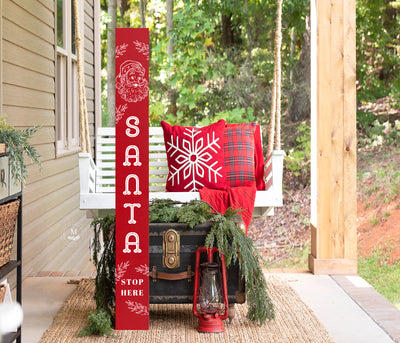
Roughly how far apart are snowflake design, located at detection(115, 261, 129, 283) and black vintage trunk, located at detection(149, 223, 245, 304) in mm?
141

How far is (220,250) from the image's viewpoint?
3.06 m

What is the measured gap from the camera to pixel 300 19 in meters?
9.13

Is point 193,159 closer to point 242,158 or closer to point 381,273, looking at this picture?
point 242,158

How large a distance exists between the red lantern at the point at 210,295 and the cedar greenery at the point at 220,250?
0.25ft

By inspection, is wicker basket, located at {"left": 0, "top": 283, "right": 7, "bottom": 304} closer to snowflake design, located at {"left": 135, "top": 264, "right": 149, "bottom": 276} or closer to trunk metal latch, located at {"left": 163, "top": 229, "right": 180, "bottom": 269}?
snowflake design, located at {"left": 135, "top": 264, "right": 149, "bottom": 276}

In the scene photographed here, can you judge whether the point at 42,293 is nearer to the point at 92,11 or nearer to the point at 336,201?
the point at 336,201

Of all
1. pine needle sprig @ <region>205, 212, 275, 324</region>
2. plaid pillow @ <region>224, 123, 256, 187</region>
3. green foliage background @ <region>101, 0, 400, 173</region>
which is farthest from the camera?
green foliage background @ <region>101, 0, 400, 173</region>

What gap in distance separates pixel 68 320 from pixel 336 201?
1.80 metres

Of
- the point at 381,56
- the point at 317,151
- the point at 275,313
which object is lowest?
the point at 275,313

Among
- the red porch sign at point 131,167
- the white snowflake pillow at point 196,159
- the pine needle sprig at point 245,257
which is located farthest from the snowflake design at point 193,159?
the red porch sign at point 131,167

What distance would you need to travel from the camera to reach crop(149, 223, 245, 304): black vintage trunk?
3131 mm

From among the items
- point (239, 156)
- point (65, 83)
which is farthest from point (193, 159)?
point (65, 83)

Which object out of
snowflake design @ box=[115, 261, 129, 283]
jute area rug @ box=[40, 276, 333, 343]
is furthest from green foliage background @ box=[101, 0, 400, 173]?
snowflake design @ box=[115, 261, 129, 283]

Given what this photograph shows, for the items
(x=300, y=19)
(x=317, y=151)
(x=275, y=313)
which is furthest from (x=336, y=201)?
(x=300, y=19)
